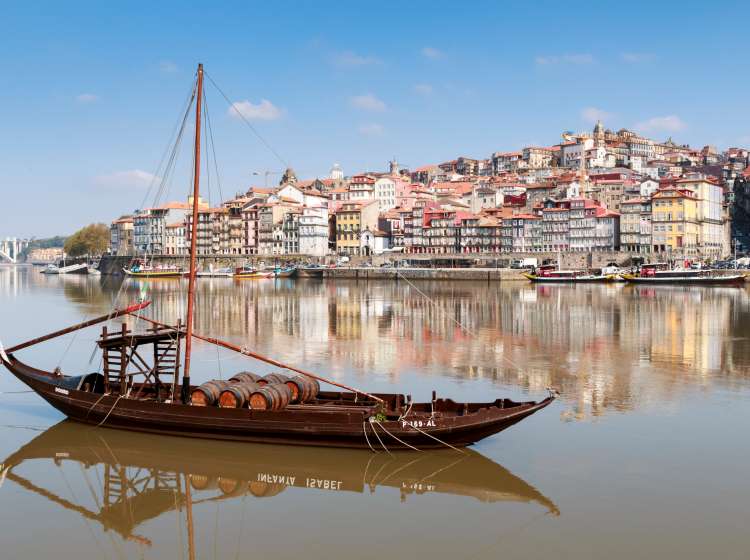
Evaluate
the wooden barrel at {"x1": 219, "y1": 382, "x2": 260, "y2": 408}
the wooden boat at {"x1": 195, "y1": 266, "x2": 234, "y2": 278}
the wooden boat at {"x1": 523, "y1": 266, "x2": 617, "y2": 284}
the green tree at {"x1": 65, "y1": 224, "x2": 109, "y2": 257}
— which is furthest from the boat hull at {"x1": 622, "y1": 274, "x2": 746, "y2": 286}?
the green tree at {"x1": 65, "y1": 224, "x2": 109, "y2": 257}

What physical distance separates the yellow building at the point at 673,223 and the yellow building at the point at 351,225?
44555mm

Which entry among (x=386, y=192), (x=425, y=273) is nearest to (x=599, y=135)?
(x=386, y=192)

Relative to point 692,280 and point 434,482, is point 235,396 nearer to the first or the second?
point 434,482

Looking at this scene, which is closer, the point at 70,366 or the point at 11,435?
the point at 11,435

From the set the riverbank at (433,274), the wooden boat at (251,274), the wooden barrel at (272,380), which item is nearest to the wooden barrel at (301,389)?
the wooden barrel at (272,380)

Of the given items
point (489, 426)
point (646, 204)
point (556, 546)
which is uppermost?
point (646, 204)

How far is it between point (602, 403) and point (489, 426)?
6.06 m

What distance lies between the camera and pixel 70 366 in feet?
84.8

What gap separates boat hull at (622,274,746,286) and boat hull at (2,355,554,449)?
7614cm

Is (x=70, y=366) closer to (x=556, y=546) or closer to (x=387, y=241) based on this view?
(x=556, y=546)

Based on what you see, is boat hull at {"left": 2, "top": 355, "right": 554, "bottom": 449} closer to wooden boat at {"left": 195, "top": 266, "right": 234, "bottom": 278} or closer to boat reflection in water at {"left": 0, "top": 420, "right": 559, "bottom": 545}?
boat reflection in water at {"left": 0, "top": 420, "right": 559, "bottom": 545}

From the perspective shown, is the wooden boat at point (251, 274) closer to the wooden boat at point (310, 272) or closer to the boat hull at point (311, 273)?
the wooden boat at point (310, 272)

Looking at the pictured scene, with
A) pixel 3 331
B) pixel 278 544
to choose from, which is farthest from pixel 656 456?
pixel 3 331

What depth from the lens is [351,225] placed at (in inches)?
5064
